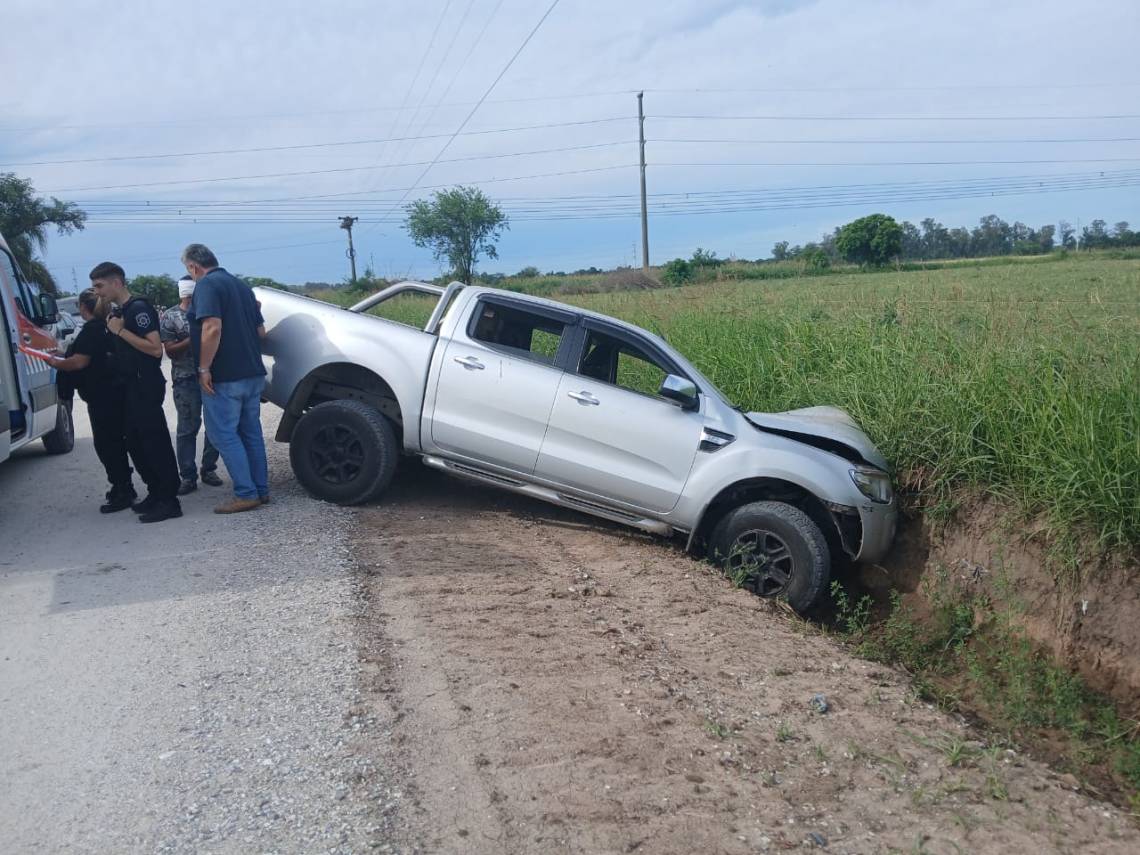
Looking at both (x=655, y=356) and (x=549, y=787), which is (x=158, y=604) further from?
(x=655, y=356)

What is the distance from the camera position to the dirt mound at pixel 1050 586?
18.1 feet

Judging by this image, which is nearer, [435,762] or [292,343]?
[435,762]

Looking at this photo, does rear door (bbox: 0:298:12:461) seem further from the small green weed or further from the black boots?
the small green weed

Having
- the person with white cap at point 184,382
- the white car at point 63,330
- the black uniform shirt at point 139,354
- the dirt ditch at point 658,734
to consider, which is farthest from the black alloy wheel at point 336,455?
the white car at point 63,330

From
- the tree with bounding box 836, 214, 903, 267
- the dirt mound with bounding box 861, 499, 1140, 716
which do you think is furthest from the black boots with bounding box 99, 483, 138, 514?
the tree with bounding box 836, 214, 903, 267

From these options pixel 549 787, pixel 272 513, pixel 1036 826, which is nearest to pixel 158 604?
pixel 272 513

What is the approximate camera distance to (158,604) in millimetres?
5441

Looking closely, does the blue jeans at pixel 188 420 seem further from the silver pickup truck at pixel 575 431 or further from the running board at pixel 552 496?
the running board at pixel 552 496

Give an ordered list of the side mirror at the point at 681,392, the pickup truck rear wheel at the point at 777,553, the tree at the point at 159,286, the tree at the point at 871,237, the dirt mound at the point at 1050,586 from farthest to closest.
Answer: the tree at the point at 871,237, the tree at the point at 159,286, the side mirror at the point at 681,392, the pickup truck rear wheel at the point at 777,553, the dirt mound at the point at 1050,586

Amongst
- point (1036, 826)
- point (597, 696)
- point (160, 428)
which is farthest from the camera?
point (160, 428)

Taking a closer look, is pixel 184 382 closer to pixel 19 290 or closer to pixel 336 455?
pixel 336 455

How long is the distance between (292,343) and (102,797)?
182 inches

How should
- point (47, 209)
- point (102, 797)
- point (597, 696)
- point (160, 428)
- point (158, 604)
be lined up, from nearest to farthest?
point (102, 797) → point (597, 696) → point (158, 604) → point (160, 428) → point (47, 209)

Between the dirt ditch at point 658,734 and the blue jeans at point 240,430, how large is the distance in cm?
172
